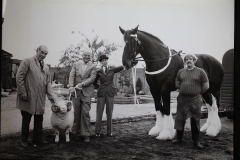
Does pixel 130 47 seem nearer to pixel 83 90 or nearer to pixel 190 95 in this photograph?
pixel 83 90

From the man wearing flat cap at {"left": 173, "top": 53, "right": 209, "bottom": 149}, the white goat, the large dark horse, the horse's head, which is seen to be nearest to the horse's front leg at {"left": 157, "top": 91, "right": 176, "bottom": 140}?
the large dark horse

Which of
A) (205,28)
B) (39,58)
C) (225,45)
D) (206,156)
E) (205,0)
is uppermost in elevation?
(205,0)

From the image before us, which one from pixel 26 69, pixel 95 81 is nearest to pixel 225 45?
pixel 95 81

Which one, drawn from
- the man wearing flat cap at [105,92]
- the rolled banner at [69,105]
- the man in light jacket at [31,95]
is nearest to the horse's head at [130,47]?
the man wearing flat cap at [105,92]

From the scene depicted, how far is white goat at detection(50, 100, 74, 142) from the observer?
3328 mm

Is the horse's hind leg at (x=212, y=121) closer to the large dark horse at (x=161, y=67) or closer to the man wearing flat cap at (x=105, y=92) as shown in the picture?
the large dark horse at (x=161, y=67)

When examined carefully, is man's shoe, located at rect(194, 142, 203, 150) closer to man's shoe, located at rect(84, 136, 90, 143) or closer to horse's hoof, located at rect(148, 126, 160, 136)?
horse's hoof, located at rect(148, 126, 160, 136)

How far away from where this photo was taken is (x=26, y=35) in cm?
373

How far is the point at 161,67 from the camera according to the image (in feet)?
12.1

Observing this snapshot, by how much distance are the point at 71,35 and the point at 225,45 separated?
2651 mm

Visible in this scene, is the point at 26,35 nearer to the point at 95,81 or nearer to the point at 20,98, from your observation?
the point at 20,98

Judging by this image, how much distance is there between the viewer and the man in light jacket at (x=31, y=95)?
3.46 meters

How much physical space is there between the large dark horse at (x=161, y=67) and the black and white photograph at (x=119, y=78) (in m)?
0.02

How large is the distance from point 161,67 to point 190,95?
66cm
